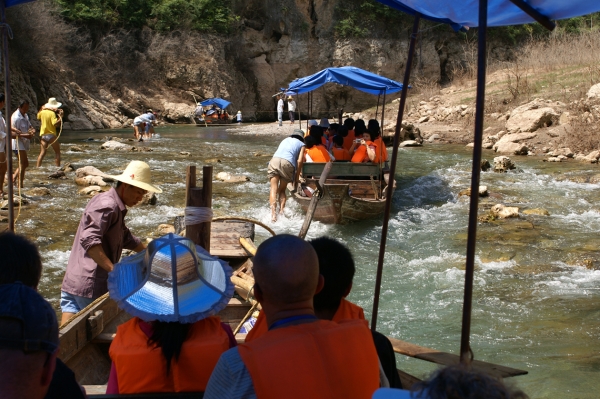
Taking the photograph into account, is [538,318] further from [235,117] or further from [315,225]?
[235,117]

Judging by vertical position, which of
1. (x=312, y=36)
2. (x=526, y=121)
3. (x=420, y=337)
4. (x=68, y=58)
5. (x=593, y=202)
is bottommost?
(x=420, y=337)

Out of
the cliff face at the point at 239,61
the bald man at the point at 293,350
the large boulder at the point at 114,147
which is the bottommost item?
the bald man at the point at 293,350

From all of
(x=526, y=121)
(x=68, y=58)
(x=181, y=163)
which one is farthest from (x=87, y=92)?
(x=526, y=121)

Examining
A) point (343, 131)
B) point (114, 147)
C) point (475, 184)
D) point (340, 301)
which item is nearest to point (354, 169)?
point (343, 131)

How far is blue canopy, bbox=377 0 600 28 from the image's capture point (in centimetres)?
305

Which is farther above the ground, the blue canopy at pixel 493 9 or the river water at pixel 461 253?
the blue canopy at pixel 493 9

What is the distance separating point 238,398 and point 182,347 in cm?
55

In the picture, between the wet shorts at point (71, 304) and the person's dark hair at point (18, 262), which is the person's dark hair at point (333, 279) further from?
the wet shorts at point (71, 304)

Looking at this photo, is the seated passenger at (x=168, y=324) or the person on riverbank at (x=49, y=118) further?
the person on riverbank at (x=49, y=118)

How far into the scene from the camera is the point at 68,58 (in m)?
30.1

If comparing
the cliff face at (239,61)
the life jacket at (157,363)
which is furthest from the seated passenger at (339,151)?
the cliff face at (239,61)

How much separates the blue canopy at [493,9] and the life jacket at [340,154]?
7731mm

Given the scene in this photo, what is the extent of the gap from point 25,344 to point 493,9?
304 cm

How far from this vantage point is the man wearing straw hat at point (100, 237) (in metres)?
3.74
